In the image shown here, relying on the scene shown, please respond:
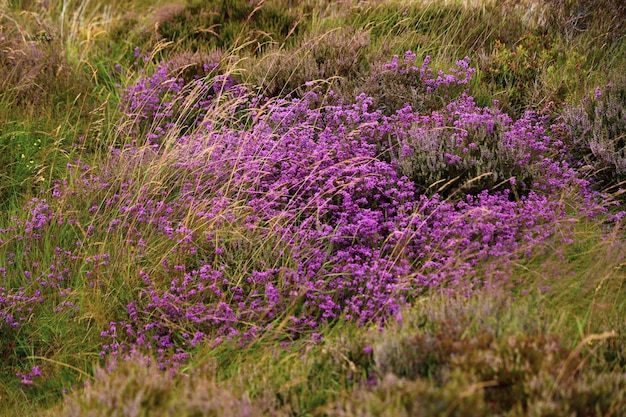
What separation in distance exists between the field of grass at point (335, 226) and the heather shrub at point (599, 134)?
2 centimetres

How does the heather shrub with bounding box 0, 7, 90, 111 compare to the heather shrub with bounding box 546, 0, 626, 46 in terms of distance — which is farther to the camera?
the heather shrub with bounding box 546, 0, 626, 46

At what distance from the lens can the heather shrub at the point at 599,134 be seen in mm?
4719

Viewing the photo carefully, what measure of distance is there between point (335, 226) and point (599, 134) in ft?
6.28

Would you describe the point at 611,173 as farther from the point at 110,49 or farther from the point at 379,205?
the point at 110,49

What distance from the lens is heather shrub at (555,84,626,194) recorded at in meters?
4.72

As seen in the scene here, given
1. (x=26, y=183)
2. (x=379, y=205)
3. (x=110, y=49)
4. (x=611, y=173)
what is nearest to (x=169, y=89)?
(x=26, y=183)

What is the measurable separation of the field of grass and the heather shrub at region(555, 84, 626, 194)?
0.07 ft

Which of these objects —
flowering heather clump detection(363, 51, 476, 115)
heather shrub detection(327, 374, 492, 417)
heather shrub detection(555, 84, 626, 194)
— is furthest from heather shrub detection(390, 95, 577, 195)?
heather shrub detection(327, 374, 492, 417)

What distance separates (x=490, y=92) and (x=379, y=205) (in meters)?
1.68

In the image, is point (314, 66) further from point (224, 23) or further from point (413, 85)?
point (224, 23)

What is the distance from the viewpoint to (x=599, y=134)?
4.88m

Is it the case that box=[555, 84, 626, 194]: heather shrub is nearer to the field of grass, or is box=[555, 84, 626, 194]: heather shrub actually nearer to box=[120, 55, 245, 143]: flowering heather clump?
the field of grass

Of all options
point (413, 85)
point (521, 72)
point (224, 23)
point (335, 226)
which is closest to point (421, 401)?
point (335, 226)

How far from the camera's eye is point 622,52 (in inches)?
232
